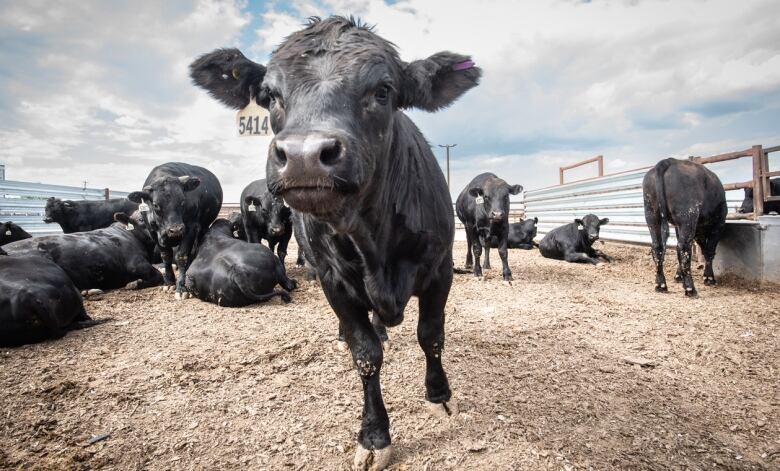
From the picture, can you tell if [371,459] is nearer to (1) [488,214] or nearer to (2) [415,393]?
(2) [415,393]

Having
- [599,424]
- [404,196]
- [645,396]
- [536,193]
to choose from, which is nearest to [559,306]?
[645,396]

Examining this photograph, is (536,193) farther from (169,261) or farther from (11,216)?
(11,216)

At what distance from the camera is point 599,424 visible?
7.97 feet

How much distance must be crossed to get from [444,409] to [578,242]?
854 centimetres

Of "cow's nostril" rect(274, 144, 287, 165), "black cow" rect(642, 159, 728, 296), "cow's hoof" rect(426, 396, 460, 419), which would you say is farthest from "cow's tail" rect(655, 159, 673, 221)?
"cow's nostril" rect(274, 144, 287, 165)

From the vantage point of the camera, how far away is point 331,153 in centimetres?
149

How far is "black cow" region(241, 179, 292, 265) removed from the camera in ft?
25.5

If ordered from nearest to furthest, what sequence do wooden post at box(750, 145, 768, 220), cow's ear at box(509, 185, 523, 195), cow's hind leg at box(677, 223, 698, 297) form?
cow's hind leg at box(677, 223, 698, 297) → wooden post at box(750, 145, 768, 220) → cow's ear at box(509, 185, 523, 195)

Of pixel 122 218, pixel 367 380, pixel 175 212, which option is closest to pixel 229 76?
pixel 367 380

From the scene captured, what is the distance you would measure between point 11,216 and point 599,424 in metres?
17.3

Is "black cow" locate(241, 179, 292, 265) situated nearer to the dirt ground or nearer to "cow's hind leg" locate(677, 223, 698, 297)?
the dirt ground

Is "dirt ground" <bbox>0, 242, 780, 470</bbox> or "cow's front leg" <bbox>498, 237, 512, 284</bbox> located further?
"cow's front leg" <bbox>498, 237, 512, 284</bbox>

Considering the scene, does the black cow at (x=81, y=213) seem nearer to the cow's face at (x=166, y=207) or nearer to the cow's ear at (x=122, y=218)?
the cow's ear at (x=122, y=218)

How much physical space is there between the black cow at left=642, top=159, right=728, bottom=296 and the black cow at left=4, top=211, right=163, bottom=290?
27.4 feet
